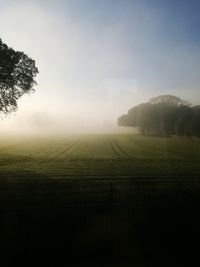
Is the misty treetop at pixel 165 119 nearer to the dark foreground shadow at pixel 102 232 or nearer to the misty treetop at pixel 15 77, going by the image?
the misty treetop at pixel 15 77

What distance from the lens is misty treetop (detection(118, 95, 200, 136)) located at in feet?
372

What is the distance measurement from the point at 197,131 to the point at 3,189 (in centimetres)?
9611

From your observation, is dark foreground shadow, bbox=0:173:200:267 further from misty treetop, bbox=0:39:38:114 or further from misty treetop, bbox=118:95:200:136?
misty treetop, bbox=118:95:200:136

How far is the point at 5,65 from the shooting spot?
4003 cm

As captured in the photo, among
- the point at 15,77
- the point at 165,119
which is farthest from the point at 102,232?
the point at 165,119

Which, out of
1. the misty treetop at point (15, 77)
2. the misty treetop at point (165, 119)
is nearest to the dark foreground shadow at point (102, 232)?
the misty treetop at point (15, 77)

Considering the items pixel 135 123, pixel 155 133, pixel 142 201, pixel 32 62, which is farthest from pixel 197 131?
pixel 142 201

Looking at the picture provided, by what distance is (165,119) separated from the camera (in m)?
126

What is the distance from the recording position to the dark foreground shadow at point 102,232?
10.9m

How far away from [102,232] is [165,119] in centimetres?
11670

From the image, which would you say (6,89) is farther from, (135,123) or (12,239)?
(135,123)

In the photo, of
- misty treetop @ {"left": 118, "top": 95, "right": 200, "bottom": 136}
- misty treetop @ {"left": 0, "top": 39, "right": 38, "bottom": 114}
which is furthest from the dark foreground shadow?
misty treetop @ {"left": 118, "top": 95, "right": 200, "bottom": 136}

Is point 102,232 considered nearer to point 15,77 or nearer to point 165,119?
point 15,77

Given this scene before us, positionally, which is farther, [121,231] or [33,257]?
[121,231]
